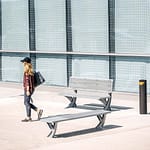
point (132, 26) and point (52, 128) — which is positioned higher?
point (132, 26)

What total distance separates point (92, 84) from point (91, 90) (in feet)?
0.56

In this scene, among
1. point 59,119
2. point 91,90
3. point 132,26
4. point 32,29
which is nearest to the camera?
point 59,119

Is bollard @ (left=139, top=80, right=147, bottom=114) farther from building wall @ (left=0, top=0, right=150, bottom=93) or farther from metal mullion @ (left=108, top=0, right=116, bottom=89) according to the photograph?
metal mullion @ (left=108, top=0, right=116, bottom=89)

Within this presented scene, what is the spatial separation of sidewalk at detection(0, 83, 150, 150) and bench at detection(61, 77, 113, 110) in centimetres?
39

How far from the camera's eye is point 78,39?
20953mm

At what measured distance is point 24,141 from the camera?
504 inches

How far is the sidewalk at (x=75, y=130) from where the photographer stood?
12.2 meters

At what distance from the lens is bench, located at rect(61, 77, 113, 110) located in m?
16.7

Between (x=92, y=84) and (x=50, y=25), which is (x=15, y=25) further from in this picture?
(x=92, y=84)

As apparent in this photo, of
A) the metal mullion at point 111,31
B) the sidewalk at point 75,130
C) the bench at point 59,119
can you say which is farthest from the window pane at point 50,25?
the bench at point 59,119

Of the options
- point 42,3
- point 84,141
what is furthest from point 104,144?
point 42,3

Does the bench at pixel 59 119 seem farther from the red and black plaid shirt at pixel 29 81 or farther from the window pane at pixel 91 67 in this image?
the window pane at pixel 91 67

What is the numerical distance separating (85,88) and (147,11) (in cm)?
328

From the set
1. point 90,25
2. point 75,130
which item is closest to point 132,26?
point 90,25
